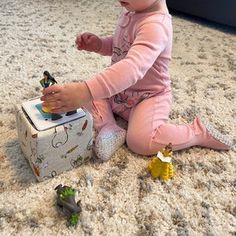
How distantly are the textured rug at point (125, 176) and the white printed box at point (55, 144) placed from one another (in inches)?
1.0

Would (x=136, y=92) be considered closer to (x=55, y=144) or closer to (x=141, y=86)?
(x=141, y=86)

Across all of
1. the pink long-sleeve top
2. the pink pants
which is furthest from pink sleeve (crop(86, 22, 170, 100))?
the pink pants

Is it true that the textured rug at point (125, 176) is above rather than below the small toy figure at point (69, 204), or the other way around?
below

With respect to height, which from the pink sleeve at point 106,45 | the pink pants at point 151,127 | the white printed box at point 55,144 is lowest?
the pink pants at point 151,127

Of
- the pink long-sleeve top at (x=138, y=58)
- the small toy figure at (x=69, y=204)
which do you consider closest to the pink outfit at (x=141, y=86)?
the pink long-sleeve top at (x=138, y=58)

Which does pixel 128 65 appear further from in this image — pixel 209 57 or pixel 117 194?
pixel 209 57

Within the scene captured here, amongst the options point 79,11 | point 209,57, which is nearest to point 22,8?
point 79,11

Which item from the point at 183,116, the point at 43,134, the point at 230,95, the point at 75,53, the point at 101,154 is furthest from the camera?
the point at 75,53

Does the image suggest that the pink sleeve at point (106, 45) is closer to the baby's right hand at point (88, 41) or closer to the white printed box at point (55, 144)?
the baby's right hand at point (88, 41)

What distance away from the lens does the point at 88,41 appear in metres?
0.85

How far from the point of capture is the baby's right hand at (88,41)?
2.78 feet

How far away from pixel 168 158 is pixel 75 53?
0.64 meters

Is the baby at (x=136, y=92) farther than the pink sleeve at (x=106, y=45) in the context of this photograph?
No

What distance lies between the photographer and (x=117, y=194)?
2.19 feet
